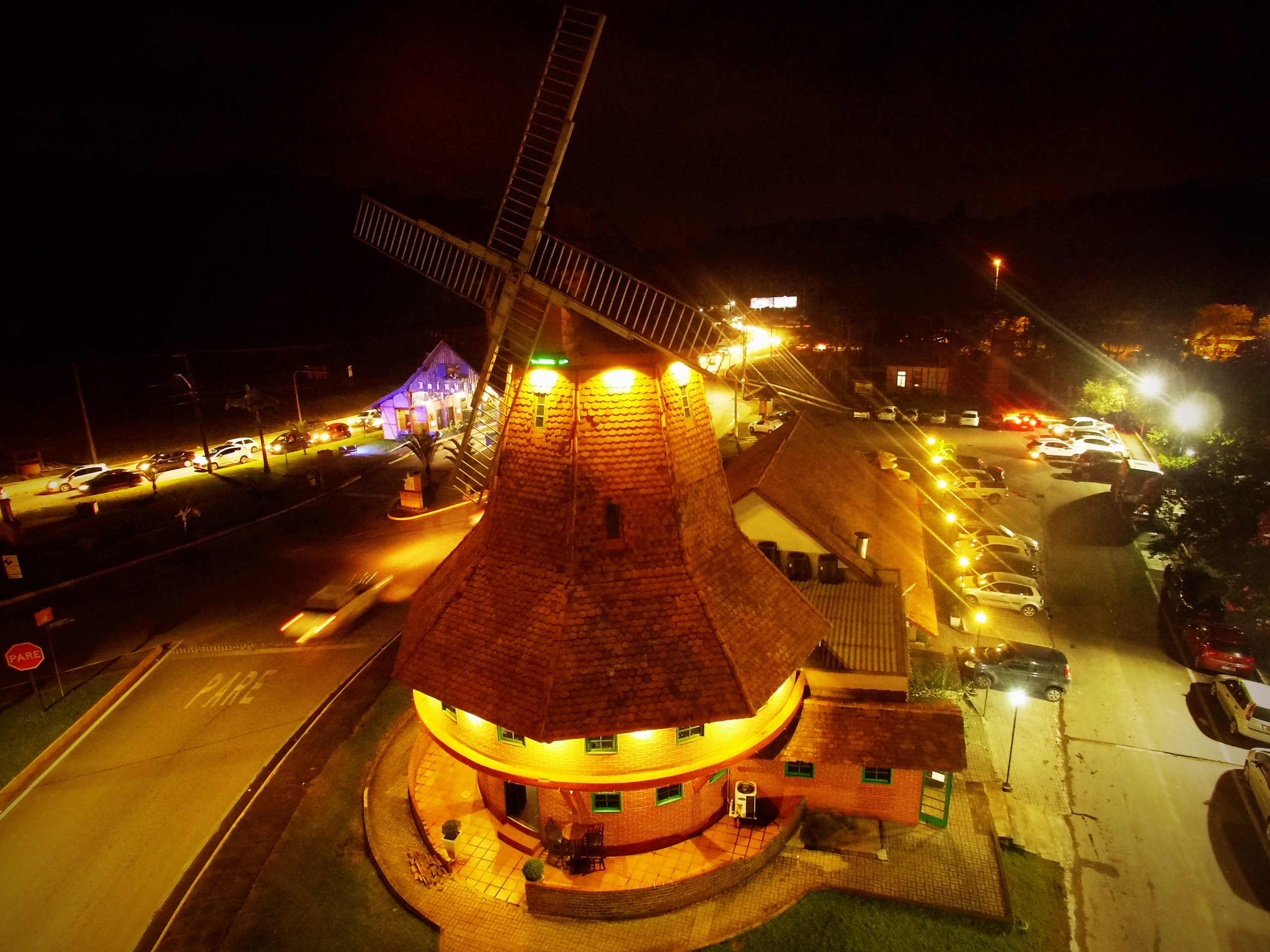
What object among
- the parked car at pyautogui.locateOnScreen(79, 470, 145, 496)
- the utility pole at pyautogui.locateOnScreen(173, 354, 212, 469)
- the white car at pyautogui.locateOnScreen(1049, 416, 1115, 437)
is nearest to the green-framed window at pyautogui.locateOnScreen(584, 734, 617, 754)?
the utility pole at pyautogui.locateOnScreen(173, 354, 212, 469)

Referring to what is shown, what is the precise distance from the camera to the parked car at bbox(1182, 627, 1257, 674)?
71.5 feet

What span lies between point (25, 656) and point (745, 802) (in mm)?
20967

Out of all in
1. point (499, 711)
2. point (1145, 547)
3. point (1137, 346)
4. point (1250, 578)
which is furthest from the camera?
point (1137, 346)

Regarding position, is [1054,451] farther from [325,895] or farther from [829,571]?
[325,895]

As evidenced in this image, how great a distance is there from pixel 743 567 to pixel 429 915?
971cm

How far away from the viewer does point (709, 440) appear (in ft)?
47.9

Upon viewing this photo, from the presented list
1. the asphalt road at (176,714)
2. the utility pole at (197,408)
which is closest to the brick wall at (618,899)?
the asphalt road at (176,714)

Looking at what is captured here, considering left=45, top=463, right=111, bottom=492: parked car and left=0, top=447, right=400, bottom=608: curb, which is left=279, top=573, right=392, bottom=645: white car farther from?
left=45, top=463, right=111, bottom=492: parked car

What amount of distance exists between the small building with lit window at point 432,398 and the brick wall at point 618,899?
45.5 metres

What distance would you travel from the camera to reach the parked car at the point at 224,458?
49281 mm

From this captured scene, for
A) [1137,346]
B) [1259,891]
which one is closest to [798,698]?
[1259,891]

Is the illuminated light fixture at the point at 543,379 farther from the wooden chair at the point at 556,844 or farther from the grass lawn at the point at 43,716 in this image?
the grass lawn at the point at 43,716

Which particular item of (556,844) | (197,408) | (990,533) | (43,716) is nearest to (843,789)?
(556,844)

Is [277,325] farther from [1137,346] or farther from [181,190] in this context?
[1137,346]
